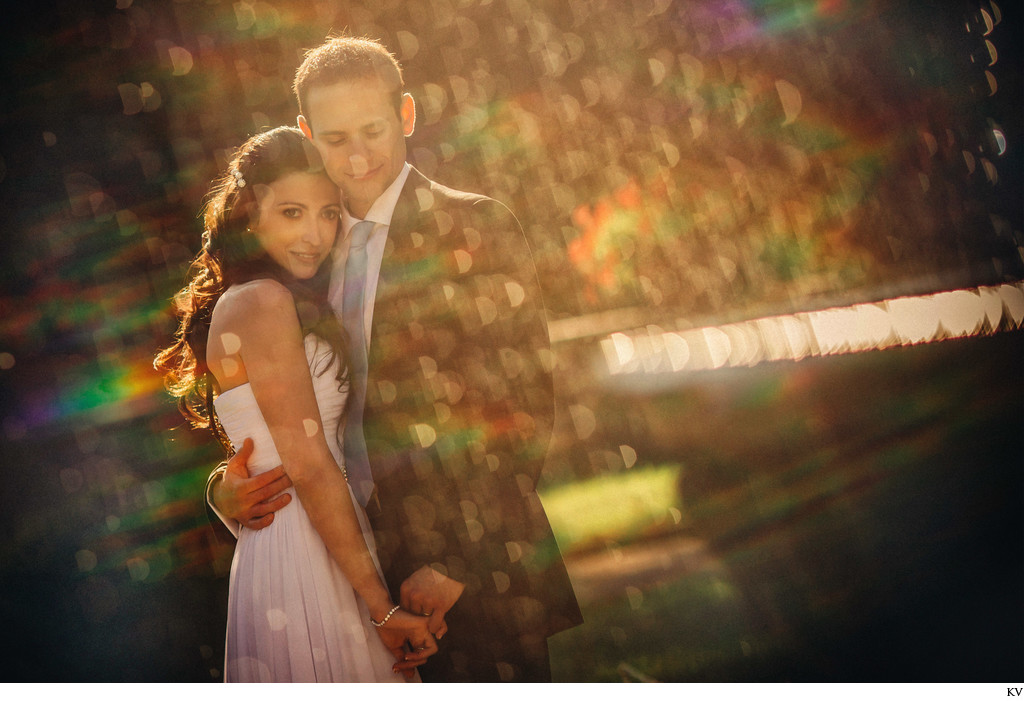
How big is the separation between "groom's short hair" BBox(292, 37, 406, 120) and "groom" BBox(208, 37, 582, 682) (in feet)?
0.15

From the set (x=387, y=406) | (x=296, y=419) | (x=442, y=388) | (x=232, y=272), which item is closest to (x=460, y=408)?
(x=442, y=388)

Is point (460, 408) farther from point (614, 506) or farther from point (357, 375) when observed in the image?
point (614, 506)

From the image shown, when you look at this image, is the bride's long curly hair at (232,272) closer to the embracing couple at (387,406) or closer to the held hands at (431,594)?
the embracing couple at (387,406)

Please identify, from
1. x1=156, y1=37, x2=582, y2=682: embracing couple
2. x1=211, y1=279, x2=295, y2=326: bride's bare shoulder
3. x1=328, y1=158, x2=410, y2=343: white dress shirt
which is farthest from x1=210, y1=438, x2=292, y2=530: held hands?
x1=328, y1=158, x2=410, y2=343: white dress shirt

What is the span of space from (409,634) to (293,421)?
0.58 metres

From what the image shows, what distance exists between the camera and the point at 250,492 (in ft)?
5.37

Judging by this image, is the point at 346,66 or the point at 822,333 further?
the point at 346,66

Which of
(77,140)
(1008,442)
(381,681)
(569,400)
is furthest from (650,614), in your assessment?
(77,140)

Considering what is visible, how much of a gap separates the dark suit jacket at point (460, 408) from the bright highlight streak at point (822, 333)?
246 mm

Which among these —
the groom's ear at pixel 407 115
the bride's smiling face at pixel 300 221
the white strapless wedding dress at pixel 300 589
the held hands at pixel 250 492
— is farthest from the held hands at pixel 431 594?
the groom's ear at pixel 407 115

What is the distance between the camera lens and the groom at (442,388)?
158 cm

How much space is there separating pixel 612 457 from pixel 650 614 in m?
0.38

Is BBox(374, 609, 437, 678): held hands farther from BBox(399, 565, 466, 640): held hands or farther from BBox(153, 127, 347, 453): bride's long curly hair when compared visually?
BBox(153, 127, 347, 453): bride's long curly hair

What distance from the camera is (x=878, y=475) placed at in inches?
59.4
